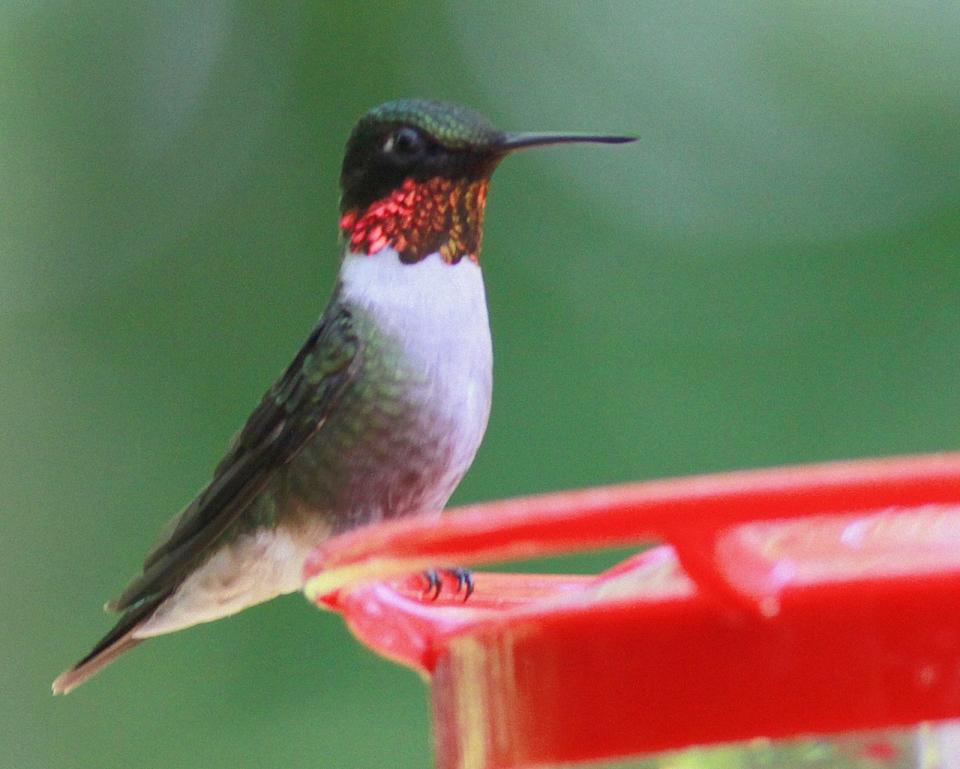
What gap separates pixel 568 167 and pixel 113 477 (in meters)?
1.87

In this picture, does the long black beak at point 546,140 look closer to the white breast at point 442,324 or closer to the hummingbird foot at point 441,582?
the white breast at point 442,324

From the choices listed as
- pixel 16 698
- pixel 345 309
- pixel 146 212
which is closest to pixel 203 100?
pixel 146 212

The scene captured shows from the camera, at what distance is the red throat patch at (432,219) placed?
97.6 inches

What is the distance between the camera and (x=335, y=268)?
4.57 metres

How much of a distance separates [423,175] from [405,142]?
6 cm

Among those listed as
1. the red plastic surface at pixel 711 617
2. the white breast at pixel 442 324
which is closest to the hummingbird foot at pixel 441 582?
the white breast at pixel 442 324

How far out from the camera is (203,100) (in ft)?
19.1

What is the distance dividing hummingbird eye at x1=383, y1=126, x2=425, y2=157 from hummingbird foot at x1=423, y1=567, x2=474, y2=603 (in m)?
0.78

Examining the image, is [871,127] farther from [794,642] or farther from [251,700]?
[794,642]

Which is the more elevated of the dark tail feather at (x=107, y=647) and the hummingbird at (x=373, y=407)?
the hummingbird at (x=373, y=407)

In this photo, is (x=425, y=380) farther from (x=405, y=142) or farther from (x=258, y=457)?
(x=405, y=142)

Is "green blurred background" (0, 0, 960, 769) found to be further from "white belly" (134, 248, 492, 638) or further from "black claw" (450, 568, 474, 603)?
"black claw" (450, 568, 474, 603)

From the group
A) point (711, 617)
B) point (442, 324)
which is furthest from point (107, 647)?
point (711, 617)

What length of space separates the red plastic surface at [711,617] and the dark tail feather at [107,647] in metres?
1.34
